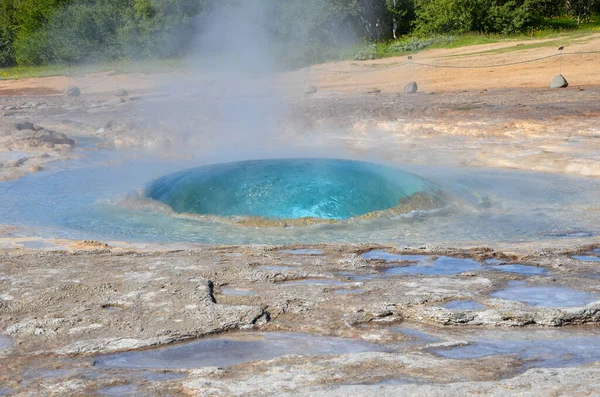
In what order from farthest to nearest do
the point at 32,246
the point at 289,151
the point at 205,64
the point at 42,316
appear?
the point at 205,64 < the point at 289,151 < the point at 32,246 < the point at 42,316

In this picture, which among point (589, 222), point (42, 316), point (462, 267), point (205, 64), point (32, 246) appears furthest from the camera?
point (205, 64)

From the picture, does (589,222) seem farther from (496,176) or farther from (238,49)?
(238,49)

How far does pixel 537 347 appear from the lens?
307 cm

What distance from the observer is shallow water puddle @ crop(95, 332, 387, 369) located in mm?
2980

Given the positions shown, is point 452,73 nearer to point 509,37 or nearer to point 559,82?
point 559,82

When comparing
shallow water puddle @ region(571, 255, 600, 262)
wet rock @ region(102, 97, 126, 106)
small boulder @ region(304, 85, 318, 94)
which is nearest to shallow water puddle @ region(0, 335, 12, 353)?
shallow water puddle @ region(571, 255, 600, 262)

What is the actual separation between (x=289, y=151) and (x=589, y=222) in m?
4.47

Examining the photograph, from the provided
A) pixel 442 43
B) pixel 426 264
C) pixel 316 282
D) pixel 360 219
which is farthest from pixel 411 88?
pixel 316 282

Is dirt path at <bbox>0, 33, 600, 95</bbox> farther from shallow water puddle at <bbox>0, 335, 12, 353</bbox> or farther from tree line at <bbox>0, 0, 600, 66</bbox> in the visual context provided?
shallow water puddle at <bbox>0, 335, 12, 353</bbox>

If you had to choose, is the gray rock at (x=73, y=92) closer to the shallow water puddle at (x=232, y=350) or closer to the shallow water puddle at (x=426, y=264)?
the shallow water puddle at (x=426, y=264)

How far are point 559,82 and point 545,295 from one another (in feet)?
37.1

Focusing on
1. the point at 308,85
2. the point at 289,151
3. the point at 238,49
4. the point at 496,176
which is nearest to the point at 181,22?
the point at 238,49

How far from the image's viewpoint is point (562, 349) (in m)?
3.04

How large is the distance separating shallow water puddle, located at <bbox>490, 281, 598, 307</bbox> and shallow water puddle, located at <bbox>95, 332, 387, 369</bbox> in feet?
3.34
